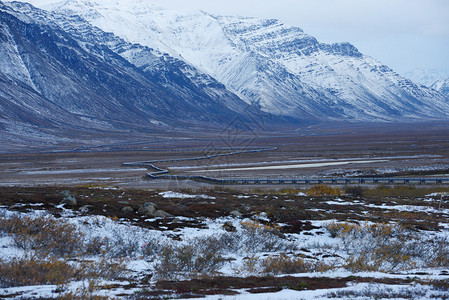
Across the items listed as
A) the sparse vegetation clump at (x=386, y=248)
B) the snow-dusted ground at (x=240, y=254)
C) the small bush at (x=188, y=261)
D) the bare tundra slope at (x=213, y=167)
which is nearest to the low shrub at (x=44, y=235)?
the snow-dusted ground at (x=240, y=254)

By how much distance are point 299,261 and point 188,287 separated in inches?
197

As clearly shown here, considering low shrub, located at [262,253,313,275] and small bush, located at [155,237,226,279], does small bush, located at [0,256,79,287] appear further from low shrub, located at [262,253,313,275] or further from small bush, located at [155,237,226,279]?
low shrub, located at [262,253,313,275]

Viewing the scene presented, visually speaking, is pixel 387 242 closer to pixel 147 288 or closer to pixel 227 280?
pixel 227 280

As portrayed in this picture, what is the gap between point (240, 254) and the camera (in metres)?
18.0

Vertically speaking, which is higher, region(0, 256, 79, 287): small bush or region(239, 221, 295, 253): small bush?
region(239, 221, 295, 253): small bush

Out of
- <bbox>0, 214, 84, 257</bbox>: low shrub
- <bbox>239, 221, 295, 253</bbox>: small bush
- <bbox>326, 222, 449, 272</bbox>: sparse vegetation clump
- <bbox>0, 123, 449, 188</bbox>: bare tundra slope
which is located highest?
<bbox>326, 222, 449, 272</bbox>: sparse vegetation clump

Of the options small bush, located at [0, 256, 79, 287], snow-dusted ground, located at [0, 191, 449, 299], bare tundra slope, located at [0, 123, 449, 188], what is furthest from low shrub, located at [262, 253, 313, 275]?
bare tundra slope, located at [0, 123, 449, 188]

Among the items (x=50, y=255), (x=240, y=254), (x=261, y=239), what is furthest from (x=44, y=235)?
(x=261, y=239)

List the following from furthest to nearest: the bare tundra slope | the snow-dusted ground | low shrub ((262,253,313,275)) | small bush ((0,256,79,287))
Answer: the bare tundra slope < low shrub ((262,253,313,275)) < small bush ((0,256,79,287)) < the snow-dusted ground

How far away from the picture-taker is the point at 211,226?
21.1 meters

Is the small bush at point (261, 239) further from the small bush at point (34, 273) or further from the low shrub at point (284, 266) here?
the small bush at point (34, 273)

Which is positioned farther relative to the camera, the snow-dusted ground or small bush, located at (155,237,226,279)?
small bush, located at (155,237,226,279)

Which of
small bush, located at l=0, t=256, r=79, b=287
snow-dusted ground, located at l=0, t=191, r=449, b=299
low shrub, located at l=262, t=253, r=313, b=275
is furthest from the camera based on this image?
low shrub, located at l=262, t=253, r=313, b=275

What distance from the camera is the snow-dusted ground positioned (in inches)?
455
